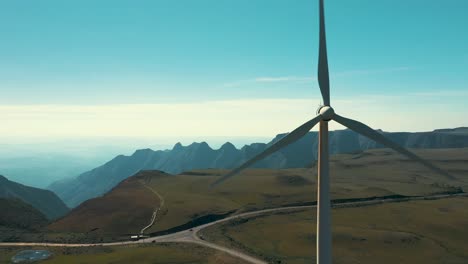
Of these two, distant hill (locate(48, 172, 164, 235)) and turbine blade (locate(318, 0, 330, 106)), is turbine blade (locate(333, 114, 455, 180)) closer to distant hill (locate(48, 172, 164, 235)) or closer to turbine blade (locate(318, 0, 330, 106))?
turbine blade (locate(318, 0, 330, 106))

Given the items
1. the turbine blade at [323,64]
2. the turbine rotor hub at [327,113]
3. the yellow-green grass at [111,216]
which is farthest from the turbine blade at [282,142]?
the yellow-green grass at [111,216]

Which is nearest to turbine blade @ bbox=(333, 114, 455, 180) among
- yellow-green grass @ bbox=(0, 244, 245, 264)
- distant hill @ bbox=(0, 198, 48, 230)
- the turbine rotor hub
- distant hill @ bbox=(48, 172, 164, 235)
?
the turbine rotor hub

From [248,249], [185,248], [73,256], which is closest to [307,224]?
[248,249]

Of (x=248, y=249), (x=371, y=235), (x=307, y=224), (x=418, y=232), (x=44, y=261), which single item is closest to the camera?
(x=44, y=261)

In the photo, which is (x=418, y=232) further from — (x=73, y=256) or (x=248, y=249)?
(x=73, y=256)

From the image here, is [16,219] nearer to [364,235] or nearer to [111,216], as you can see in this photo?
[111,216]

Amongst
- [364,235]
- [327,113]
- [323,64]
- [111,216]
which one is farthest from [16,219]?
[327,113]
